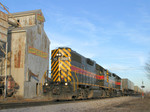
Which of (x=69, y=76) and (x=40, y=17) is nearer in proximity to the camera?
(x=69, y=76)

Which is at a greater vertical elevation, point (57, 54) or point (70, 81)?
point (57, 54)

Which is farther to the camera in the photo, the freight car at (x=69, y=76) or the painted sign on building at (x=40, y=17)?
the painted sign on building at (x=40, y=17)

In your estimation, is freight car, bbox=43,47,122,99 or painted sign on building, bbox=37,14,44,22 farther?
painted sign on building, bbox=37,14,44,22

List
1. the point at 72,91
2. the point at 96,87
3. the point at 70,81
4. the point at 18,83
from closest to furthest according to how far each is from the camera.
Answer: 1. the point at 72,91
2. the point at 70,81
3. the point at 96,87
4. the point at 18,83

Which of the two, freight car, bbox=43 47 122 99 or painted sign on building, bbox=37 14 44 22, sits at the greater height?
painted sign on building, bbox=37 14 44 22

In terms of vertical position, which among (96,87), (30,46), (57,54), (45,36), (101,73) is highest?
(45,36)

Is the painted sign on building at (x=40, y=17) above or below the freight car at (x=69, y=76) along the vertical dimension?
above

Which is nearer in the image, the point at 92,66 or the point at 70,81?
the point at 70,81

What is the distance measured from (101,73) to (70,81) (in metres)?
9.55

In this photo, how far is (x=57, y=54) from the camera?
15.9 metres

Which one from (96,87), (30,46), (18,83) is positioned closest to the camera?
(96,87)

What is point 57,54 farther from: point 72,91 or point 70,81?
point 72,91

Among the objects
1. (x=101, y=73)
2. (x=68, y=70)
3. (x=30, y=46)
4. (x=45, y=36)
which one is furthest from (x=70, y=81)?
(x=45, y=36)

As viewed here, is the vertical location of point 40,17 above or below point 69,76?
above
